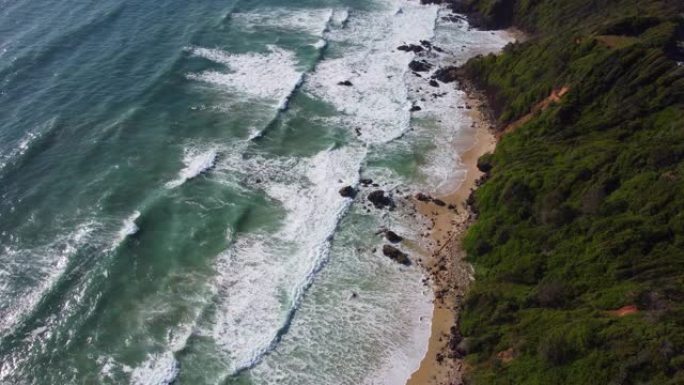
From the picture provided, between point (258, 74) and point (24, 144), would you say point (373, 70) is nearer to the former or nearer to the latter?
point (258, 74)

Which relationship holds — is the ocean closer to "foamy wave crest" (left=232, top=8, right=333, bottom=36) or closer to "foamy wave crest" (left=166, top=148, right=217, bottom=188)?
"foamy wave crest" (left=166, top=148, right=217, bottom=188)

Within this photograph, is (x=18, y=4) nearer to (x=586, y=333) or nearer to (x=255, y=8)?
(x=255, y=8)

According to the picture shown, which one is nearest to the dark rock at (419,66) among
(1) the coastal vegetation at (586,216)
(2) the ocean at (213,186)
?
(2) the ocean at (213,186)

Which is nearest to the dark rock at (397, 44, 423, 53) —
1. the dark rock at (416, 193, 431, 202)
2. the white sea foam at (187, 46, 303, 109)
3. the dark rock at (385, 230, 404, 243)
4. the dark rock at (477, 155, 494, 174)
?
the white sea foam at (187, 46, 303, 109)

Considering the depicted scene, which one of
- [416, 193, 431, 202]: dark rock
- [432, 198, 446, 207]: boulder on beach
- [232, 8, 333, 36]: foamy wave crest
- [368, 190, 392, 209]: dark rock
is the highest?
[232, 8, 333, 36]: foamy wave crest

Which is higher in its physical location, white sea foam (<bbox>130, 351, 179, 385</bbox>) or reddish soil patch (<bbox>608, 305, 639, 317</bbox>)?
reddish soil patch (<bbox>608, 305, 639, 317</bbox>)

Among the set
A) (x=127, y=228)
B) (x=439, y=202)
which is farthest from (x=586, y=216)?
(x=127, y=228)

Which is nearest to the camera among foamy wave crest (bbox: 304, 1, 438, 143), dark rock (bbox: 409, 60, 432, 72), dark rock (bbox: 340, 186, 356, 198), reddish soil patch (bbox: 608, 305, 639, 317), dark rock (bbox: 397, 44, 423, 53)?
reddish soil patch (bbox: 608, 305, 639, 317)

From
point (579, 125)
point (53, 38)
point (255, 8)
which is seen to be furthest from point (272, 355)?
point (255, 8)

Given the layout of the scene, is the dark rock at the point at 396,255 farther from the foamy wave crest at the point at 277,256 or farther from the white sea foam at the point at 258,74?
the white sea foam at the point at 258,74

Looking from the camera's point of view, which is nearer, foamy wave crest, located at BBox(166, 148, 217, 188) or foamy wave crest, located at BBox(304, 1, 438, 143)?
foamy wave crest, located at BBox(166, 148, 217, 188)
